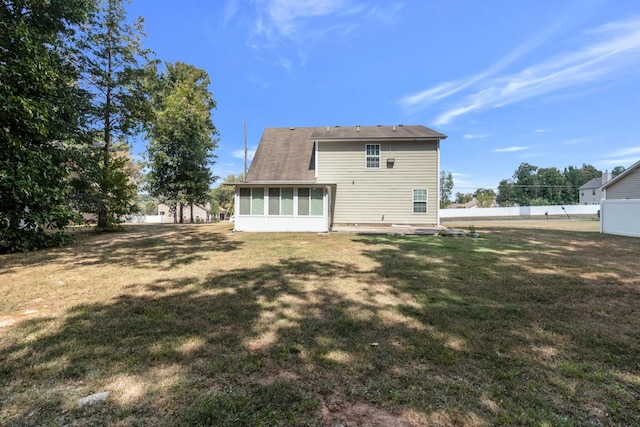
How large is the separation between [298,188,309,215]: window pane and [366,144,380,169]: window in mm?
4566

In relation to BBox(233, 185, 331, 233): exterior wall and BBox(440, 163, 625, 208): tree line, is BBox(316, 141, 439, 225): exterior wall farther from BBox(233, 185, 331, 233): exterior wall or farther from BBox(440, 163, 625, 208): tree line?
BBox(440, 163, 625, 208): tree line

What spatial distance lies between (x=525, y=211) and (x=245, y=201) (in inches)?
1505

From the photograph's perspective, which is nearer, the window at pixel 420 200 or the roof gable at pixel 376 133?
the roof gable at pixel 376 133

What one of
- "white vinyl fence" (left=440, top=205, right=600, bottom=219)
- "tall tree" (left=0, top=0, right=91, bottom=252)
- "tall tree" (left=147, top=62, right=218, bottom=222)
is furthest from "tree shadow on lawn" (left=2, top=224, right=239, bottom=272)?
"white vinyl fence" (left=440, top=205, right=600, bottom=219)

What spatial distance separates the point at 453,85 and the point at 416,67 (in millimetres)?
4411

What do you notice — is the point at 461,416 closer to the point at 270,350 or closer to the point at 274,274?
the point at 270,350

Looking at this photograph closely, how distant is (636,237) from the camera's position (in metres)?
11.0

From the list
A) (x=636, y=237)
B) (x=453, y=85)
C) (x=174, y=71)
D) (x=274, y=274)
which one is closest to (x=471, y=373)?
(x=274, y=274)

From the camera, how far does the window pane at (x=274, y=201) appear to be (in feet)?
44.8

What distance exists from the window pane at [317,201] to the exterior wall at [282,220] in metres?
0.14

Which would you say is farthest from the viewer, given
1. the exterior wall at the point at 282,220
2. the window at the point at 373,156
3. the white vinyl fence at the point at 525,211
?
the white vinyl fence at the point at 525,211

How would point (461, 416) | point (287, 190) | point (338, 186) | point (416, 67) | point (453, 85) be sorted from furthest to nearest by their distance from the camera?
1. point (453, 85)
2. point (338, 186)
3. point (416, 67)
4. point (287, 190)
5. point (461, 416)

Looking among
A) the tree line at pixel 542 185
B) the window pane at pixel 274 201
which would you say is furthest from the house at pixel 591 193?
the window pane at pixel 274 201

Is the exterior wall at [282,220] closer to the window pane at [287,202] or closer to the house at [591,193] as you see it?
the window pane at [287,202]
